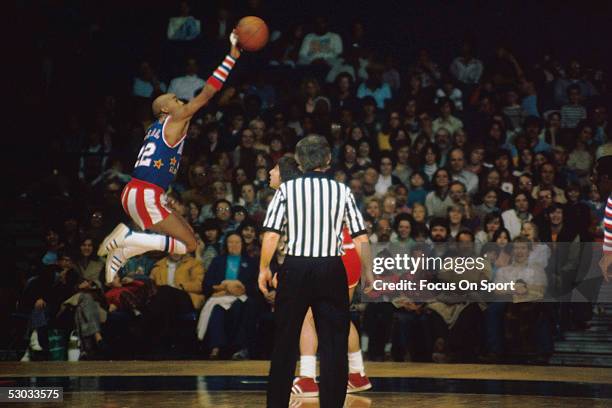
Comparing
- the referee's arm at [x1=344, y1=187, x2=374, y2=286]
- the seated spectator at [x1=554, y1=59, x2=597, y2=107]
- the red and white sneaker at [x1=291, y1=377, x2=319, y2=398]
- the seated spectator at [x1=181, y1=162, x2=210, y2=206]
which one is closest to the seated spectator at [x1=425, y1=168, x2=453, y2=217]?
the seated spectator at [x1=181, y1=162, x2=210, y2=206]

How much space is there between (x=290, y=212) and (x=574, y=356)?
5.32 meters

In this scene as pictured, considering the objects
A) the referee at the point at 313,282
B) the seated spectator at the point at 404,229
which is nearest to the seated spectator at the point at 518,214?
the seated spectator at the point at 404,229

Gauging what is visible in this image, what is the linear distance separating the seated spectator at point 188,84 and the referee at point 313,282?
827cm

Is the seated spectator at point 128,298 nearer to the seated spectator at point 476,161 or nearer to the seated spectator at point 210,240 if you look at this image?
the seated spectator at point 210,240

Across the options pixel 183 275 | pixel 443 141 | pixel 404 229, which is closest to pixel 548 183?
pixel 443 141

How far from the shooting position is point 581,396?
783 centimetres

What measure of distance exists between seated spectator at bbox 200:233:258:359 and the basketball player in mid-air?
2152mm

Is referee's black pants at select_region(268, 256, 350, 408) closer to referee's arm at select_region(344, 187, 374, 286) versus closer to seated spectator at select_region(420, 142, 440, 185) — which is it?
referee's arm at select_region(344, 187, 374, 286)

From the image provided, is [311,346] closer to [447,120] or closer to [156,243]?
[156,243]

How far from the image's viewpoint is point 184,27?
15039 millimetres

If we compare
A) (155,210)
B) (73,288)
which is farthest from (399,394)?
(73,288)

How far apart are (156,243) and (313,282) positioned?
292 cm

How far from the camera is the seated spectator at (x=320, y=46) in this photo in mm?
A: 14469

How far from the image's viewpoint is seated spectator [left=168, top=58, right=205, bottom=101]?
14.1 metres
